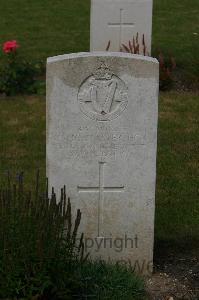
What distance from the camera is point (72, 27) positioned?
14.0m

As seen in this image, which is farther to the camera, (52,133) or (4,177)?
(4,177)

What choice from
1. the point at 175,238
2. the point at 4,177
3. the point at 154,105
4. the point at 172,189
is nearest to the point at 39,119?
the point at 4,177

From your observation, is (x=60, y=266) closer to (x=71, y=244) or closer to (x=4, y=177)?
(x=71, y=244)

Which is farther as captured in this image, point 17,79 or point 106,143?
point 17,79

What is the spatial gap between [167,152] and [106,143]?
9.24 ft

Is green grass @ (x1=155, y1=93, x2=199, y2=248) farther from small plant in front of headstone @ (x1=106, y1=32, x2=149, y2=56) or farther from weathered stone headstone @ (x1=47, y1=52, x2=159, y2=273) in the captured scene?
small plant in front of headstone @ (x1=106, y1=32, x2=149, y2=56)

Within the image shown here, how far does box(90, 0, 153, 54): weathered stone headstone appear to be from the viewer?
33.8 feet

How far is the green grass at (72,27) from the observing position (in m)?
12.0

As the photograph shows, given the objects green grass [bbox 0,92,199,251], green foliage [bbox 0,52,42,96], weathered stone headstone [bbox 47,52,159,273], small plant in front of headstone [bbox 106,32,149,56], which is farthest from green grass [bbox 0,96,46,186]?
weathered stone headstone [bbox 47,52,159,273]

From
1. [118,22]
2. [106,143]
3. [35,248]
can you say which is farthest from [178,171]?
A: [118,22]

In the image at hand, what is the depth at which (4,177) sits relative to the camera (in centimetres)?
670

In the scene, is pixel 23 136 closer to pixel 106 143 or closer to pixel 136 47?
pixel 136 47

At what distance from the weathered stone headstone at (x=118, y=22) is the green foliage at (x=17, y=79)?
1.20m

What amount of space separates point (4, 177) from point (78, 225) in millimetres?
2315
